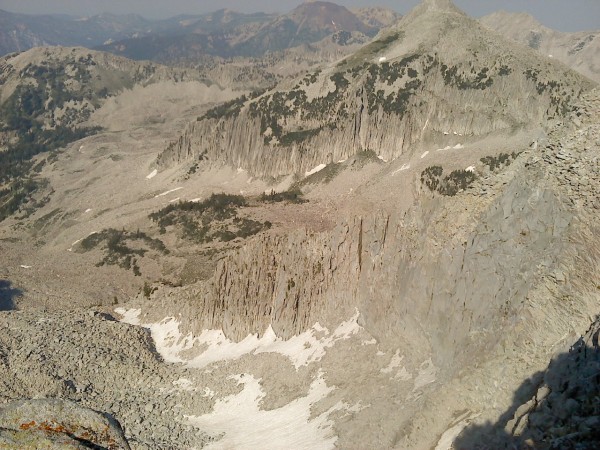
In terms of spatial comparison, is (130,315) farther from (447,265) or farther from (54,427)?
(54,427)

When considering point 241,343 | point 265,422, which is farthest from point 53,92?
point 265,422

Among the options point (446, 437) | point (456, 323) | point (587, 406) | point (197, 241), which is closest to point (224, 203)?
point (197, 241)

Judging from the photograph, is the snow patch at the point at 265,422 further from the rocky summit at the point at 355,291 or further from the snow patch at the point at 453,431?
the snow patch at the point at 453,431

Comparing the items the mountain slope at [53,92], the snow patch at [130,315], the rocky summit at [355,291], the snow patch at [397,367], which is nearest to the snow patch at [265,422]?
the rocky summit at [355,291]

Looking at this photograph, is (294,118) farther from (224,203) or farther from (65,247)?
(65,247)

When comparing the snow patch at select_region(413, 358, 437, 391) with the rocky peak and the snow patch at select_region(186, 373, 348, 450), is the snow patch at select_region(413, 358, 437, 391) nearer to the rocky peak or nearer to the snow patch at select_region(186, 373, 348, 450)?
the snow patch at select_region(186, 373, 348, 450)

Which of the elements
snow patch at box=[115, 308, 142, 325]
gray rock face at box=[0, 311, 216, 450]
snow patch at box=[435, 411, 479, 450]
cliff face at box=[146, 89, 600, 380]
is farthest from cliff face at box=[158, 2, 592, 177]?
snow patch at box=[435, 411, 479, 450]
